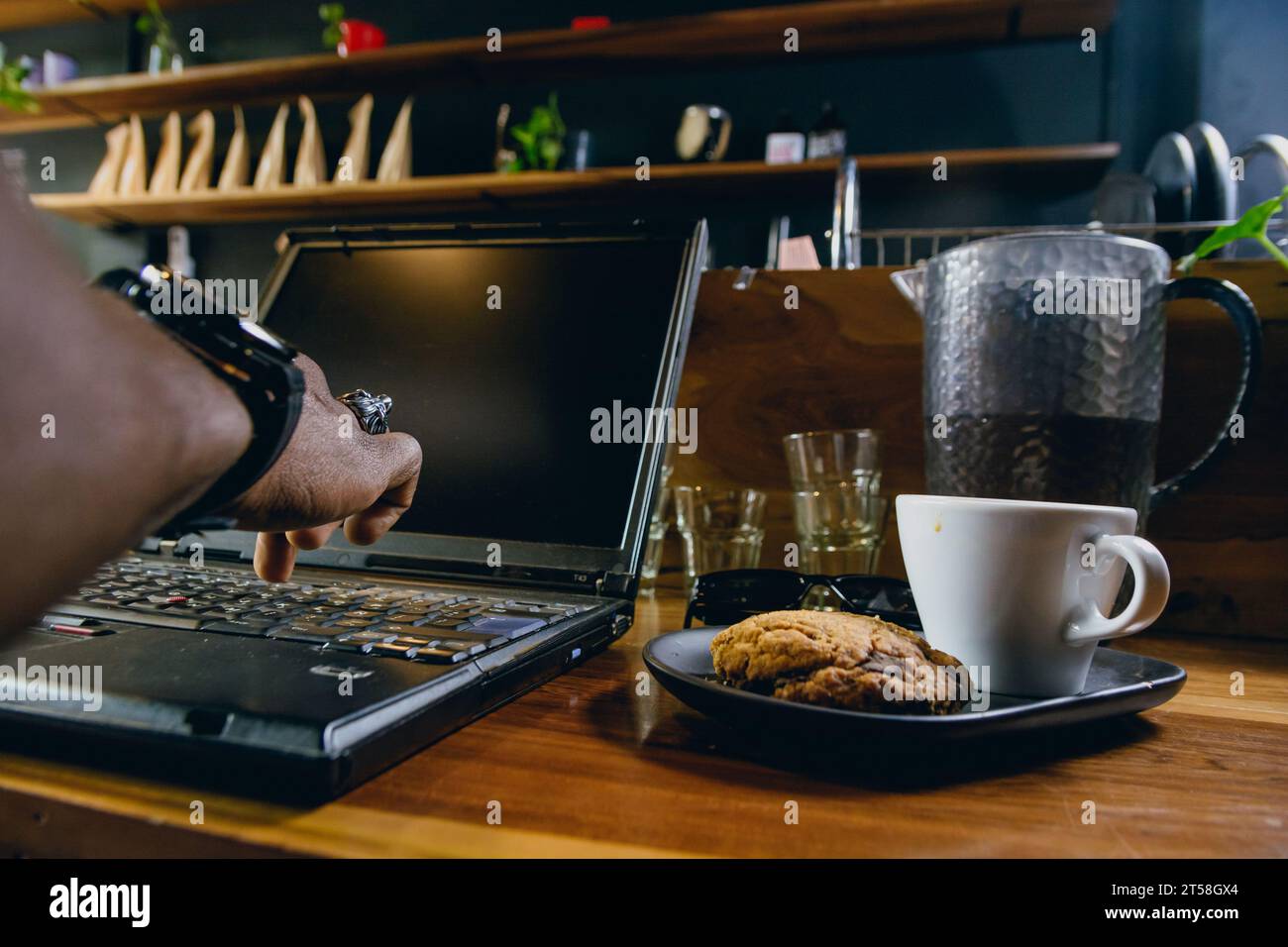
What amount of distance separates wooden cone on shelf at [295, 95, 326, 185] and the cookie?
2763mm

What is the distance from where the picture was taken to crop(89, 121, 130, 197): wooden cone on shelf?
2.88 m

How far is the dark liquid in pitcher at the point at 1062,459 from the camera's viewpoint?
1.97ft

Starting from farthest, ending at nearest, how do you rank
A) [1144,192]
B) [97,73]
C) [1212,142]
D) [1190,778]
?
[97,73]
[1144,192]
[1212,142]
[1190,778]

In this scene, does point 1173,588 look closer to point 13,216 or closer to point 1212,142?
point 1212,142

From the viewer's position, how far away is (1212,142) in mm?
959

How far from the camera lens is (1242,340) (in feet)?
1.99

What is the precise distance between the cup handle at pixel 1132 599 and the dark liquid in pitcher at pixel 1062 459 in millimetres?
A: 195

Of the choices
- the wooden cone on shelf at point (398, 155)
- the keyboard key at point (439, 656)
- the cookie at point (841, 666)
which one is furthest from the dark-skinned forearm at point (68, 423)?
the wooden cone on shelf at point (398, 155)

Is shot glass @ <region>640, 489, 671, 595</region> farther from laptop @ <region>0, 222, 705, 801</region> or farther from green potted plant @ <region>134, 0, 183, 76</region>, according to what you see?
green potted plant @ <region>134, 0, 183, 76</region>

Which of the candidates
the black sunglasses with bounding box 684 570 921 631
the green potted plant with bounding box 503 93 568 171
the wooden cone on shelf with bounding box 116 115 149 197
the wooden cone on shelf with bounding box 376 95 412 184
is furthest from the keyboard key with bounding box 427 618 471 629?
the wooden cone on shelf with bounding box 116 115 149 197

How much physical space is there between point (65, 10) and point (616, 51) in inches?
93.6

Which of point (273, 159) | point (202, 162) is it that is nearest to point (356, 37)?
point (273, 159)
